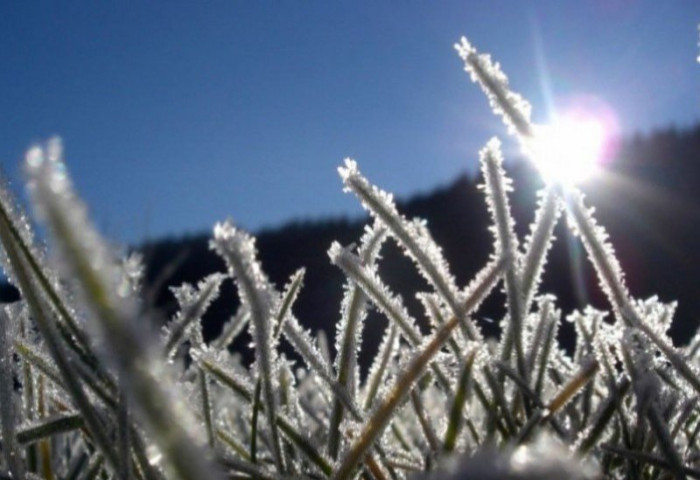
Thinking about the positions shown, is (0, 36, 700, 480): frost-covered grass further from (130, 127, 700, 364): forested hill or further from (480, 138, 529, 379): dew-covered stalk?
(130, 127, 700, 364): forested hill

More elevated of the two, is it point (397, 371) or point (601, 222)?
point (601, 222)

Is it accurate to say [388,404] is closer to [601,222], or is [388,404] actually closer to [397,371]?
[397,371]

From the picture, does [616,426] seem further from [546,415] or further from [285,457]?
[285,457]

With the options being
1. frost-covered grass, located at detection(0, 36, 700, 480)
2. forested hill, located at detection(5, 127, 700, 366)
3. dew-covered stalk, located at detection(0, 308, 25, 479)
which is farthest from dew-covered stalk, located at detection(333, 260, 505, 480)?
forested hill, located at detection(5, 127, 700, 366)

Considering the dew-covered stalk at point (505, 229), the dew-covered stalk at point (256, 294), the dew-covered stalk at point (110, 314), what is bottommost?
the dew-covered stalk at point (110, 314)

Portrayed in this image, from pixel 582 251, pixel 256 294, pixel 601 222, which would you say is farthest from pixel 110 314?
pixel 601 222

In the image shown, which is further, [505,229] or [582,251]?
[582,251]

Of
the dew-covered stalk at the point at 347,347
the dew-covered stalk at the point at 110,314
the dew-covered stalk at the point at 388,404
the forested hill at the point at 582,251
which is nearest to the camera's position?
the dew-covered stalk at the point at 110,314

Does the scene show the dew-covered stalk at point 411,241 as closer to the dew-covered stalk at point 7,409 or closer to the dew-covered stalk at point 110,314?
the dew-covered stalk at point 7,409

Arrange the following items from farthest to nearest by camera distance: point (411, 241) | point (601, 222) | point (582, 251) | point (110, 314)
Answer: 1. point (601, 222)
2. point (582, 251)
3. point (411, 241)
4. point (110, 314)

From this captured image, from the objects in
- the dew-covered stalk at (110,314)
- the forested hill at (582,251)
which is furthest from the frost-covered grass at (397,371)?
the forested hill at (582,251)
